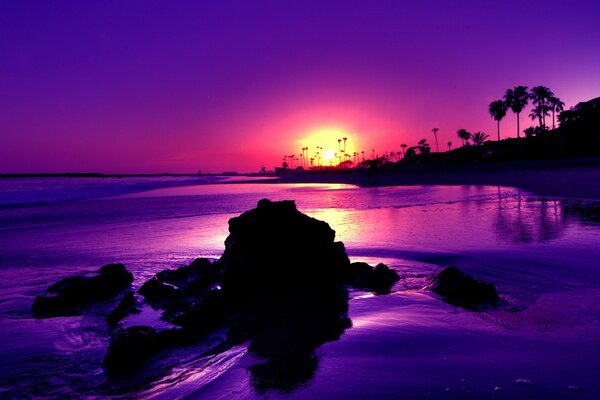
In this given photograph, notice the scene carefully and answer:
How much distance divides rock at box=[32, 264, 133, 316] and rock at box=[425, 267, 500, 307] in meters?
4.44

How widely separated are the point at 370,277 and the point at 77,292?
13.1 feet

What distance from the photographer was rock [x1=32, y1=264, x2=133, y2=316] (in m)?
4.95

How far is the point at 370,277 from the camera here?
5402 mm

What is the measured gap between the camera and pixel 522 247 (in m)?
7.43

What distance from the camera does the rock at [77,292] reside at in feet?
16.2

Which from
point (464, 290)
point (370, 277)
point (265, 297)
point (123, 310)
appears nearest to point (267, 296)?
point (265, 297)

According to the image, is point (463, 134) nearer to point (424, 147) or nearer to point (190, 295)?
point (424, 147)

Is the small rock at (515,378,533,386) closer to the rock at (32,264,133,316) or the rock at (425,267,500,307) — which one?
the rock at (425,267,500,307)

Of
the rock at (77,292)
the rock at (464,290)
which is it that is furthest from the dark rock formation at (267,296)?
the rock at (464,290)

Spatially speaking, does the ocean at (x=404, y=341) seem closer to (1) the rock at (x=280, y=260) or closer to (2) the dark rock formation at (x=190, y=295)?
(2) the dark rock formation at (x=190, y=295)

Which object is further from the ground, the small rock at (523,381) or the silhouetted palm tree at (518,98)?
the silhouetted palm tree at (518,98)

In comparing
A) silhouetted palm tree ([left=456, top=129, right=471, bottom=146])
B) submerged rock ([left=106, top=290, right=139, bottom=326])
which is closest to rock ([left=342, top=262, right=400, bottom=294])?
submerged rock ([left=106, top=290, right=139, bottom=326])

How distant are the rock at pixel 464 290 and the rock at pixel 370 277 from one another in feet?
2.25

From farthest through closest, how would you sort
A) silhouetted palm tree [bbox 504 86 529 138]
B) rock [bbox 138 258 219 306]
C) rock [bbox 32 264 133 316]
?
silhouetted palm tree [bbox 504 86 529 138]
rock [bbox 138 258 219 306]
rock [bbox 32 264 133 316]
